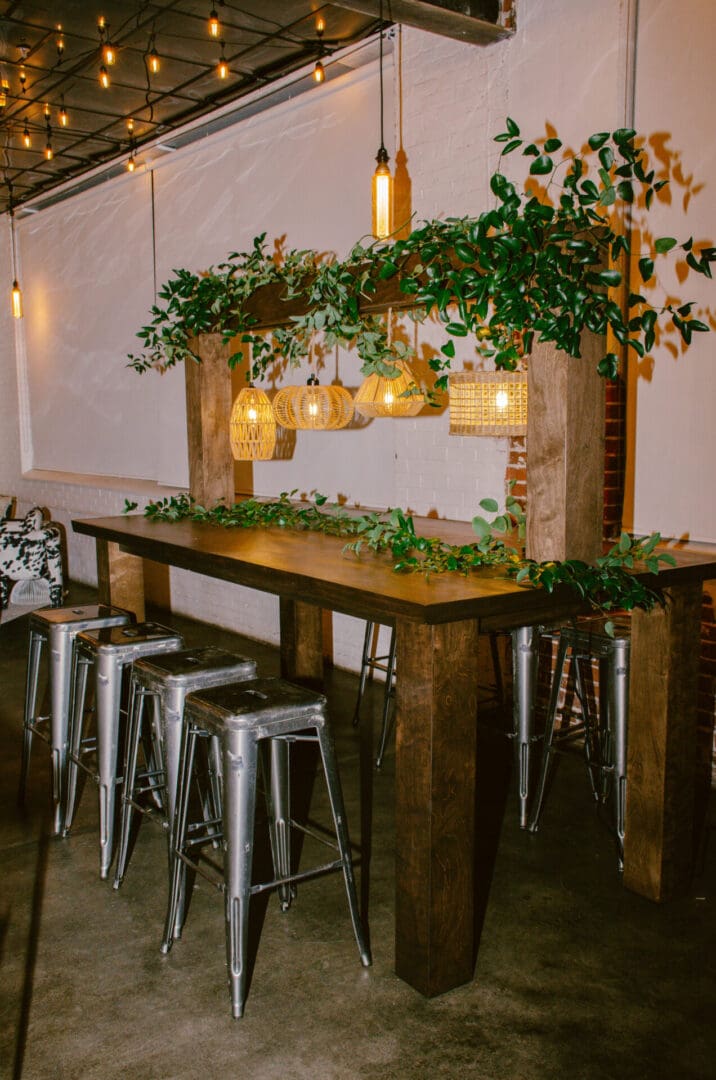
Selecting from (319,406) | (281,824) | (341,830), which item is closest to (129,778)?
(281,824)

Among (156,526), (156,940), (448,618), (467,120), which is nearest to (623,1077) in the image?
(448,618)

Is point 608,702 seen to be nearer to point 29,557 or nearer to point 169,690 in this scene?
point 169,690

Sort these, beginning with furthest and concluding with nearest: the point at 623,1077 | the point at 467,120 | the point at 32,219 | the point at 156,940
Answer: the point at 32,219, the point at 467,120, the point at 156,940, the point at 623,1077

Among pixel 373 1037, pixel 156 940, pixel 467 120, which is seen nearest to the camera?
pixel 373 1037

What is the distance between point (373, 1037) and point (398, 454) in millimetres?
3129

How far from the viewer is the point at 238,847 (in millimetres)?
2264

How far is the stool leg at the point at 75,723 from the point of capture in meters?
3.17

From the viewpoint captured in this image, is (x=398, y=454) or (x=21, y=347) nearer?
(x=398, y=454)

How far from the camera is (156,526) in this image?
12.0 ft

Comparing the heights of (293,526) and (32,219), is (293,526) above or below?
below

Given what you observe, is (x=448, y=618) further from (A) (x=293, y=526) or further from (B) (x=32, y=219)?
(B) (x=32, y=219)

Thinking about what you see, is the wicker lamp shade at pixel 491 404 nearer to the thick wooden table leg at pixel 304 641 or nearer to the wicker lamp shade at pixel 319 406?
the wicker lamp shade at pixel 319 406

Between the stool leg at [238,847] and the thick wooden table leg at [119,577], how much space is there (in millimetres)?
1722

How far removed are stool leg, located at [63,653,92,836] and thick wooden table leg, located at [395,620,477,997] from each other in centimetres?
136
